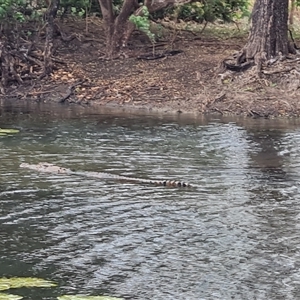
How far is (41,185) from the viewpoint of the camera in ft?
33.3

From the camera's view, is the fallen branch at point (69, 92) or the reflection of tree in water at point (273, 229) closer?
the reflection of tree in water at point (273, 229)

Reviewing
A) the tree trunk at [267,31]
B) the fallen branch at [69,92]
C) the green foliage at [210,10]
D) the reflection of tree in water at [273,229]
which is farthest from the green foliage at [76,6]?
the reflection of tree in water at [273,229]

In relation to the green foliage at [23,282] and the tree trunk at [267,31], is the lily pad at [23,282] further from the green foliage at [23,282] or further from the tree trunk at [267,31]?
the tree trunk at [267,31]

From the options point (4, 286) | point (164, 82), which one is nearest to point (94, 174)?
point (4, 286)

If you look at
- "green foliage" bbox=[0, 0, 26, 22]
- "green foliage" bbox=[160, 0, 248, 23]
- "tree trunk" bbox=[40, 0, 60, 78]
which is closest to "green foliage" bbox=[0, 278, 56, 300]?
"green foliage" bbox=[0, 0, 26, 22]

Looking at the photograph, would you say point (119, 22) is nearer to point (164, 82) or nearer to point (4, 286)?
point (164, 82)

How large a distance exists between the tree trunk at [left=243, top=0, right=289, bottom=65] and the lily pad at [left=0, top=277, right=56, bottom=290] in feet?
44.8

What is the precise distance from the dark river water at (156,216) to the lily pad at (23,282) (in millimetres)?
124

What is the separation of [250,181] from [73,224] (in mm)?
3149

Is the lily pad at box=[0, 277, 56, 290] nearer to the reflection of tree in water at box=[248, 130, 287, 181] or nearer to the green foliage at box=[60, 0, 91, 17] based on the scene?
the reflection of tree in water at box=[248, 130, 287, 181]

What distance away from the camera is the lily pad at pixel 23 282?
634cm

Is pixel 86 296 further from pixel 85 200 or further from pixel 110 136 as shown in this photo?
pixel 110 136

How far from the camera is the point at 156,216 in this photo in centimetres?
859

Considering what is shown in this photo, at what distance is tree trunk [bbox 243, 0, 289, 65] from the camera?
1939 cm
